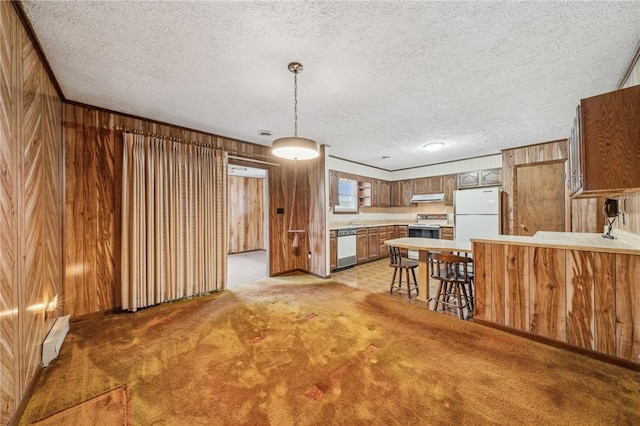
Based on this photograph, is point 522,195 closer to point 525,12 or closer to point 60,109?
point 525,12

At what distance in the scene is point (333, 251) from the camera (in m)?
5.20

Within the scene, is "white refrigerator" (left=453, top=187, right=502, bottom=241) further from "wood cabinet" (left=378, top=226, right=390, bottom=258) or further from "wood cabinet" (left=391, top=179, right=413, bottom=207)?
"wood cabinet" (left=378, top=226, right=390, bottom=258)

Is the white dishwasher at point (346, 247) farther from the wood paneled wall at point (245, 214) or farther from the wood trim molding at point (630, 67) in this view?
the wood trim molding at point (630, 67)

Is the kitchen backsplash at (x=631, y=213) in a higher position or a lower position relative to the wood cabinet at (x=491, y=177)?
lower

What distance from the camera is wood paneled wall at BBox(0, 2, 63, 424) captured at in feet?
4.77

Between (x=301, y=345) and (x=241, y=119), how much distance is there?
2.88m

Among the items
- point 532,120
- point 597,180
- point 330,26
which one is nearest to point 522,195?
point 532,120

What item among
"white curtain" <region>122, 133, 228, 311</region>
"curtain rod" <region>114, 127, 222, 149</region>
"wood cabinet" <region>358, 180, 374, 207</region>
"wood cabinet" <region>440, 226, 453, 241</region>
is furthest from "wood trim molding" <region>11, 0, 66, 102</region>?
"wood cabinet" <region>440, 226, 453, 241</region>

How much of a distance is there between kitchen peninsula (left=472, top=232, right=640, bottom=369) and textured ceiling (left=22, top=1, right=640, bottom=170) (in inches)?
64.1

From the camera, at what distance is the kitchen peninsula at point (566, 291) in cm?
202

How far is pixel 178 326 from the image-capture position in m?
2.77

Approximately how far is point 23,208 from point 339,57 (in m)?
2.63

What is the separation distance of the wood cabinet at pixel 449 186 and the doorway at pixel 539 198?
1.23 metres

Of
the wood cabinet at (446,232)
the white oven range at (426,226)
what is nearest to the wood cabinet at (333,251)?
the white oven range at (426,226)
